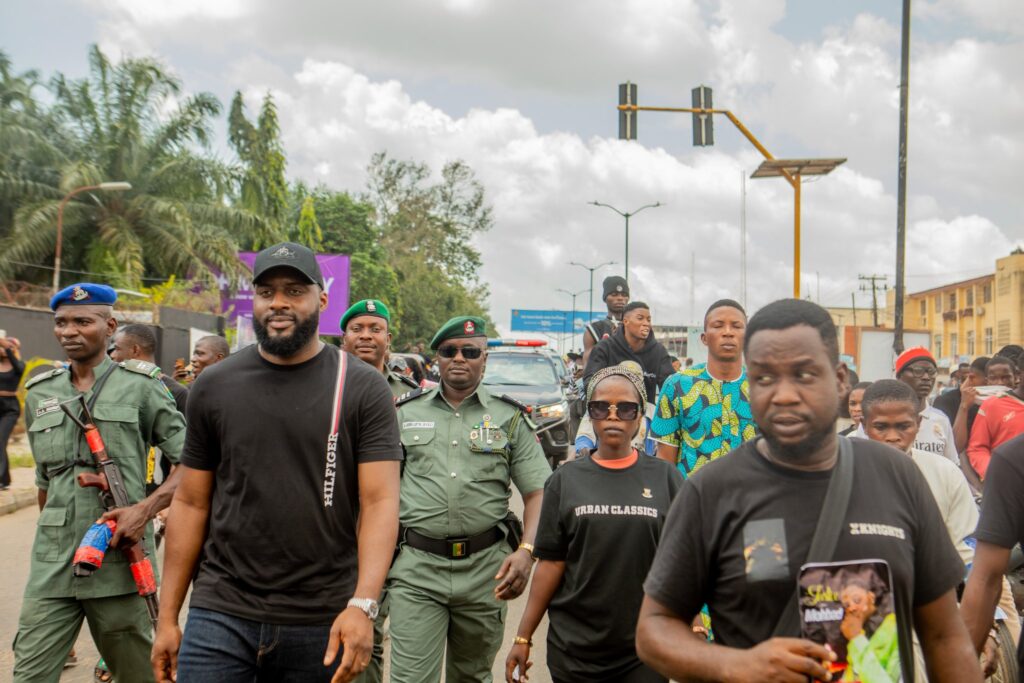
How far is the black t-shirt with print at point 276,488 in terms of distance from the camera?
3094 mm

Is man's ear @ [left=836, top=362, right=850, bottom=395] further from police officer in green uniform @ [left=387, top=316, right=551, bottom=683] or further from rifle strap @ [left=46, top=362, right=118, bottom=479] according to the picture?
rifle strap @ [left=46, top=362, right=118, bottom=479]

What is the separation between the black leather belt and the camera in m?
4.41

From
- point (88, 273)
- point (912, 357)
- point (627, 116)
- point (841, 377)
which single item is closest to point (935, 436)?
point (912, 357)

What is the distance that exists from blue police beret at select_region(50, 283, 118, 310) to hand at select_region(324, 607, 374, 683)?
2279 millimetres

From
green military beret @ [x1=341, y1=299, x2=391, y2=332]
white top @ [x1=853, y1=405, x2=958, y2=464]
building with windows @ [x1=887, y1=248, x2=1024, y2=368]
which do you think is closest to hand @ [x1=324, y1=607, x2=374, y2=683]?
green military beret @ [x1=341, y1=299, x2=391, y2=332]

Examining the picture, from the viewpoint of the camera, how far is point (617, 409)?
4152 mm

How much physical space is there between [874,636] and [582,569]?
1.94 metres

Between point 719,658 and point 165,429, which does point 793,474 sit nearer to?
point 719,658

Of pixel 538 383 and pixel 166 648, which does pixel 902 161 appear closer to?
pixel 538 383

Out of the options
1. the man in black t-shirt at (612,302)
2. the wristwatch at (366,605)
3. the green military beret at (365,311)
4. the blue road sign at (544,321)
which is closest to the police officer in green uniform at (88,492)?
the green military beret at (365,311)

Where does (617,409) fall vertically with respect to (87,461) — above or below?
above

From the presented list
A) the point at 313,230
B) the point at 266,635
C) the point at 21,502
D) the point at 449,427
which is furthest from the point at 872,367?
the point at 313,230

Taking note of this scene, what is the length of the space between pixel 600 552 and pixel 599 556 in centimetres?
2

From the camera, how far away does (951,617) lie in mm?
2178
